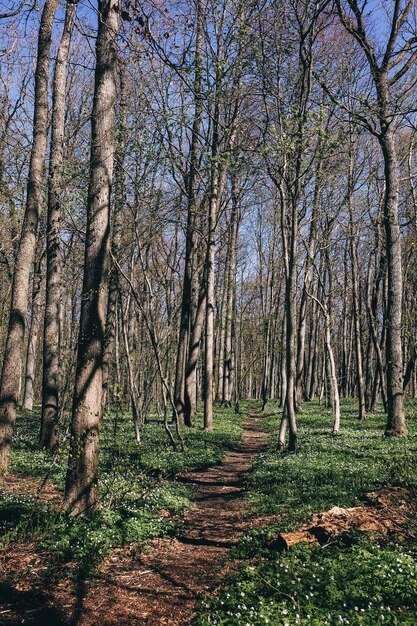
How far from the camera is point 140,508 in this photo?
8.95 metres

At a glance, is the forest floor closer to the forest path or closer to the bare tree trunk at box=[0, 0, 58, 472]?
the forest path

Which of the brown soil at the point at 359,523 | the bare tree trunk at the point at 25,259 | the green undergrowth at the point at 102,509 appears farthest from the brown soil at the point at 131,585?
the bare tree trunk at the point at 25,259

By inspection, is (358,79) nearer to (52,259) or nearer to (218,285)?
(52,259)

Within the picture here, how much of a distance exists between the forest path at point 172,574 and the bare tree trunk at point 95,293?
1584 mm

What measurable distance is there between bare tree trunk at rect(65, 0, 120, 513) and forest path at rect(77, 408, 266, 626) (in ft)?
5.20

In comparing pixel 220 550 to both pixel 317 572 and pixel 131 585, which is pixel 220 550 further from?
pixel 317 572

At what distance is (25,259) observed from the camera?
11391 millimetres

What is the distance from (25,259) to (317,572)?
29.9 ft

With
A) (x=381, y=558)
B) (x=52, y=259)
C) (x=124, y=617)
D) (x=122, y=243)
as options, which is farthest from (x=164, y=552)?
(x=122, y=243)

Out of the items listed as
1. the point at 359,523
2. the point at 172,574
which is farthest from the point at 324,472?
the point at 172,574

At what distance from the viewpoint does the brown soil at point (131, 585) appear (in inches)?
212

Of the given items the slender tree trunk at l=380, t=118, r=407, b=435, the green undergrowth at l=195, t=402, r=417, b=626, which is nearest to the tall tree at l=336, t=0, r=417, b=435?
the slender tree trunk at l=380, t=118, r=407, b=435

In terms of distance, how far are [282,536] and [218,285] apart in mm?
35057

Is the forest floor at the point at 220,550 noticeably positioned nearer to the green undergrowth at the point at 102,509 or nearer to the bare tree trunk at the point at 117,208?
the green undergrowth at the point at 102,509
